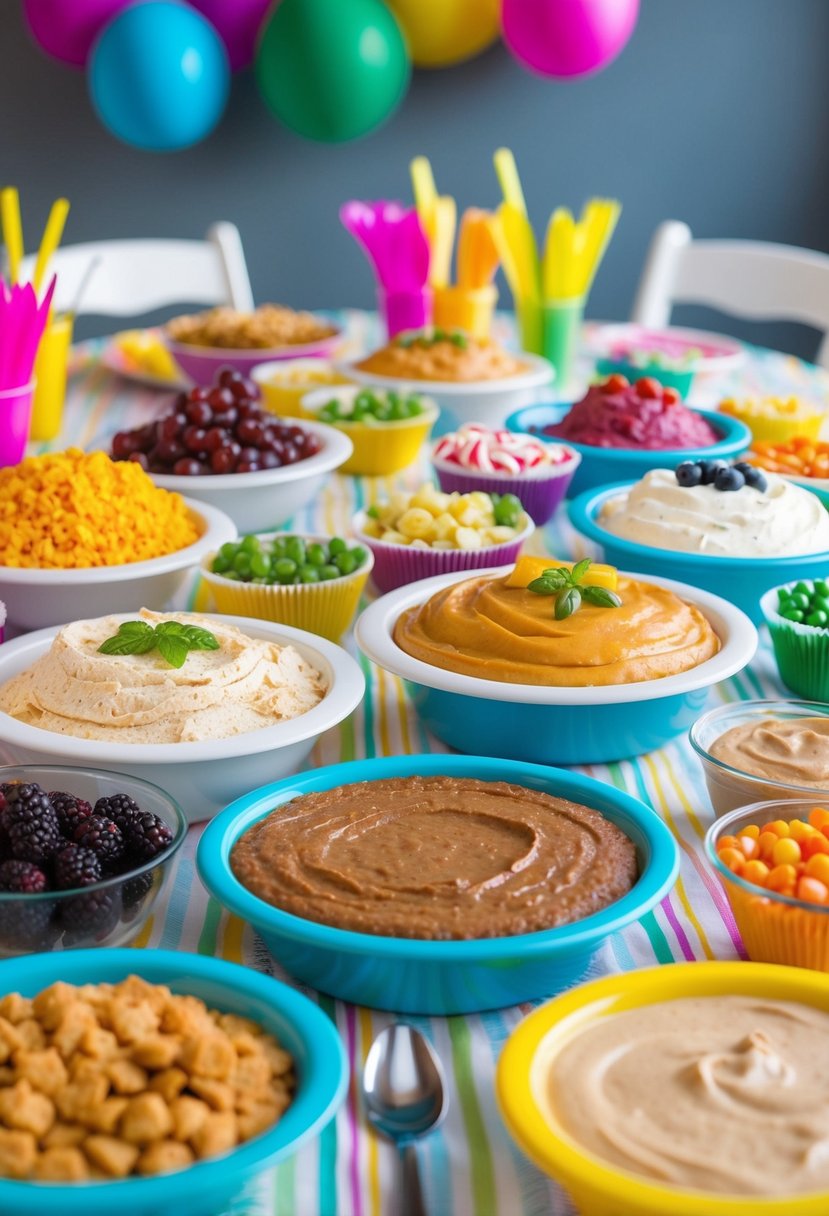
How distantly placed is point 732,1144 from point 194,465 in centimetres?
176

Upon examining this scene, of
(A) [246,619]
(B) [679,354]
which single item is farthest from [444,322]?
(A) [246,619]

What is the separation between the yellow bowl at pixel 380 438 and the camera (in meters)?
3.01

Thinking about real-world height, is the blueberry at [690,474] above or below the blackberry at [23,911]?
above

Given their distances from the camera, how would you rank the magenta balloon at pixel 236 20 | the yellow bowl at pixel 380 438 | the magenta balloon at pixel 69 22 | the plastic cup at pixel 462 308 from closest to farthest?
the yellow bowl at pixel 380 438 → the plastic cup at pixel 462 308 → the magenta balloon at pixel 69 22 → the magenta balloon at pixel 236 20

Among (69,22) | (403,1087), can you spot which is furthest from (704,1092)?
(69,22)

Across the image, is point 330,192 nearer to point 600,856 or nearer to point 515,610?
point 515,610

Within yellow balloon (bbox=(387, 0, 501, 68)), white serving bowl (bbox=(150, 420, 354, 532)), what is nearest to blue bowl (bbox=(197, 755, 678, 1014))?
white serving bowl (bbox=(150, 420, 354, 532))

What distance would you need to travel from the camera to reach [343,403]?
3.17 meters

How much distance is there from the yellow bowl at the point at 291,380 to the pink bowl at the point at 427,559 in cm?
101

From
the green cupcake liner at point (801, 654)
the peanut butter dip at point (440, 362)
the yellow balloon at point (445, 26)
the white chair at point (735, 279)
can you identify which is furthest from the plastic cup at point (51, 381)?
the yellow balloon at point (445, 26)

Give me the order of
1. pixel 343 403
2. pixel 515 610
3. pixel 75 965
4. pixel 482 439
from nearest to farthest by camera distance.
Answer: pixel 75 965 → pixel 515 610 → pixel 482 439 → pixel 343 403

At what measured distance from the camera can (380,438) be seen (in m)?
3.04

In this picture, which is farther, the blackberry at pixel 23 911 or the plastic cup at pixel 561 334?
the plastic cup at pixel 561 334

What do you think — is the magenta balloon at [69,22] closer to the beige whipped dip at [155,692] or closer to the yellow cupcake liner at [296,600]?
the yellow cupcake liner at [296,600]
